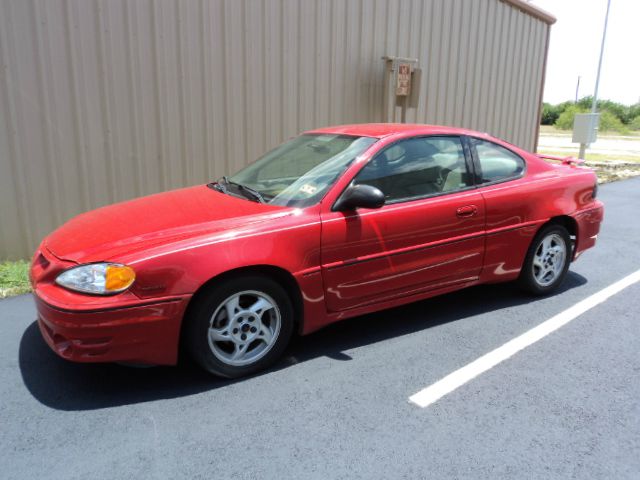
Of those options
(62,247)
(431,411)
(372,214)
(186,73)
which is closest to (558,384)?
(431,411)

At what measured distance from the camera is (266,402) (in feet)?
9.85

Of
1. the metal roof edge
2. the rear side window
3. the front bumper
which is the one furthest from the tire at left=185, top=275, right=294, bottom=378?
the metal roof edge

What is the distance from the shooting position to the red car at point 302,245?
288 centimetres

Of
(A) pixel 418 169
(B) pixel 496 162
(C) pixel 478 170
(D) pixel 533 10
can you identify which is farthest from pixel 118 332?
(D) pixel 533 10

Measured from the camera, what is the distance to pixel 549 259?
4594 mm

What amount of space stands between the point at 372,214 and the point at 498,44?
811 cm

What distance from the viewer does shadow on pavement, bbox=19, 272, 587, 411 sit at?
3.06 metres

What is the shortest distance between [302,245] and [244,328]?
0.62 m

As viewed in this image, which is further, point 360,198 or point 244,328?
point 360,198

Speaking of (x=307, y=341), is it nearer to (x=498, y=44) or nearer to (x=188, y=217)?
(x=188, y=217)

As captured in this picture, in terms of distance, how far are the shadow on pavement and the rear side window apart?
3.60 feet

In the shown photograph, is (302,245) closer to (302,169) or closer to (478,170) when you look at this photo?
(302,169)

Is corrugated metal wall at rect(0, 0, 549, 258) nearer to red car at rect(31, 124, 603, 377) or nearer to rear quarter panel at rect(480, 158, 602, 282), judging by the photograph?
red car at rect(31, 124, 603, 377)

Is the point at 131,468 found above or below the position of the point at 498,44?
below
